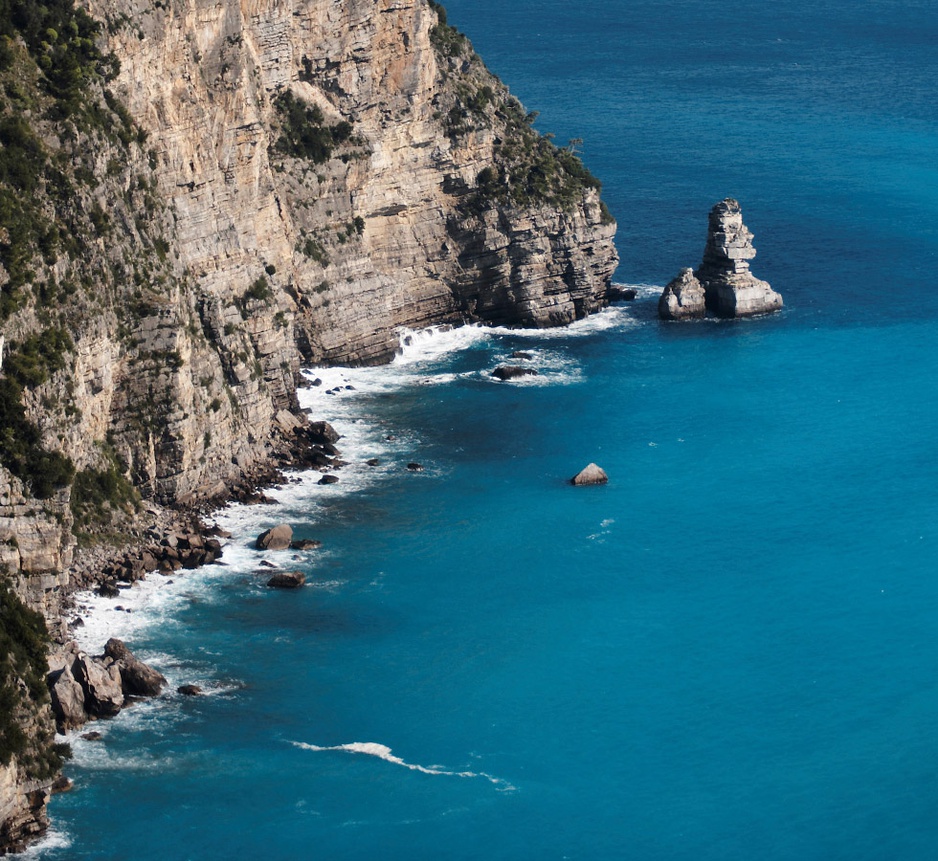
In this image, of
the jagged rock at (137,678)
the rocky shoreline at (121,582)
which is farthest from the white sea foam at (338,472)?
the jagged rock at (137,678)

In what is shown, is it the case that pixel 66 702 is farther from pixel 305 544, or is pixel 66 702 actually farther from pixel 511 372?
pixel 511 372

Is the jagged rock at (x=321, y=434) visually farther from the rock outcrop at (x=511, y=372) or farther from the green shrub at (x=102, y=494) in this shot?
the rock outcrop at (x=511, y=372)

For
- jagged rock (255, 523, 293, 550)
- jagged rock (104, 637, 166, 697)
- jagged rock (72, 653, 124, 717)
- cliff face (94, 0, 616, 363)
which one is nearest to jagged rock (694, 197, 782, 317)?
cliff face (94, 0, 616, 363)

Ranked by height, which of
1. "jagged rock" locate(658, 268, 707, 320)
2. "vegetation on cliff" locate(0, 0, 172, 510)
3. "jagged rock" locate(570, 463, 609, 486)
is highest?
"vegetation on cliff" locate(0, 0, 172, 510)

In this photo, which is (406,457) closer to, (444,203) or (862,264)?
(444,203)

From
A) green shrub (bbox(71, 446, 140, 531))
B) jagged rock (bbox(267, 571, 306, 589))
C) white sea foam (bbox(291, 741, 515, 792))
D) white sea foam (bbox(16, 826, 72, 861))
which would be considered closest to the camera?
white sea foam (bbox(16, 826, 72, 861))

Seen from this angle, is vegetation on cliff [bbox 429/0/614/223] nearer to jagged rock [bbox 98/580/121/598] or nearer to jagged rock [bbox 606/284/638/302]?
jagged rock [bbox 606/284/638/302]

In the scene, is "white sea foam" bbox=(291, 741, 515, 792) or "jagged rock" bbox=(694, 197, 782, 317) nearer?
"white sea foam" bbox=(291, 741, 515, 792)
